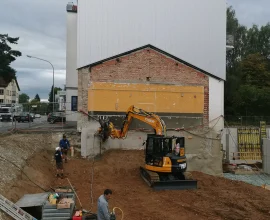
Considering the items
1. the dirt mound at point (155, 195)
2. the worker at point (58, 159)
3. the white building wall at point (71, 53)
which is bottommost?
the dirt mound at point (155, 195)

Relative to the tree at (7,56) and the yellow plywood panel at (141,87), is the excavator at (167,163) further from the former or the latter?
the tree at (7,56)

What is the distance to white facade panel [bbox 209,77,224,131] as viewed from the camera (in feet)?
80.6

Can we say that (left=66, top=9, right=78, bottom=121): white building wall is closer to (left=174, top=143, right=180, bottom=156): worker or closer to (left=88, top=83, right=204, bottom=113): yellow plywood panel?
(left=88, top=83, right=204, bottom=113): yellow plywood panel

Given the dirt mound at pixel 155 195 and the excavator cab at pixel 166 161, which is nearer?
the dirt mound at pixel 155 195

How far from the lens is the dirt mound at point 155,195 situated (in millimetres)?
12227

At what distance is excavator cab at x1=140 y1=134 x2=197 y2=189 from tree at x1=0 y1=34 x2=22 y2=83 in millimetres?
57570

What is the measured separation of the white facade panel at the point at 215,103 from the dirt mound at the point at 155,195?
17.5ft

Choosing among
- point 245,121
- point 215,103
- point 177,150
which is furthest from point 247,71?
point 177,150

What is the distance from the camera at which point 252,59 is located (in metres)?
50.8

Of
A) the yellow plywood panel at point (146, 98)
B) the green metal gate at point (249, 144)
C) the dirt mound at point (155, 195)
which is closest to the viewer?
the dirt mound at point (155, 195)

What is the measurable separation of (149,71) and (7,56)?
50.9m

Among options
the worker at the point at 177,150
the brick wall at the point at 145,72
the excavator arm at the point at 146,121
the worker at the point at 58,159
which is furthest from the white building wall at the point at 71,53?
the worker at the point at 177,150

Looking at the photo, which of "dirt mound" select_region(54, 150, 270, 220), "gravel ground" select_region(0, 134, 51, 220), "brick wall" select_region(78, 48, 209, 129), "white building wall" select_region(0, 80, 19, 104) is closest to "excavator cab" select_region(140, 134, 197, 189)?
"dirt mound" select_region(54, 150, 270, 220)

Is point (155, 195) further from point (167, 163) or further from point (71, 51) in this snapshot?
point (71, 51)
